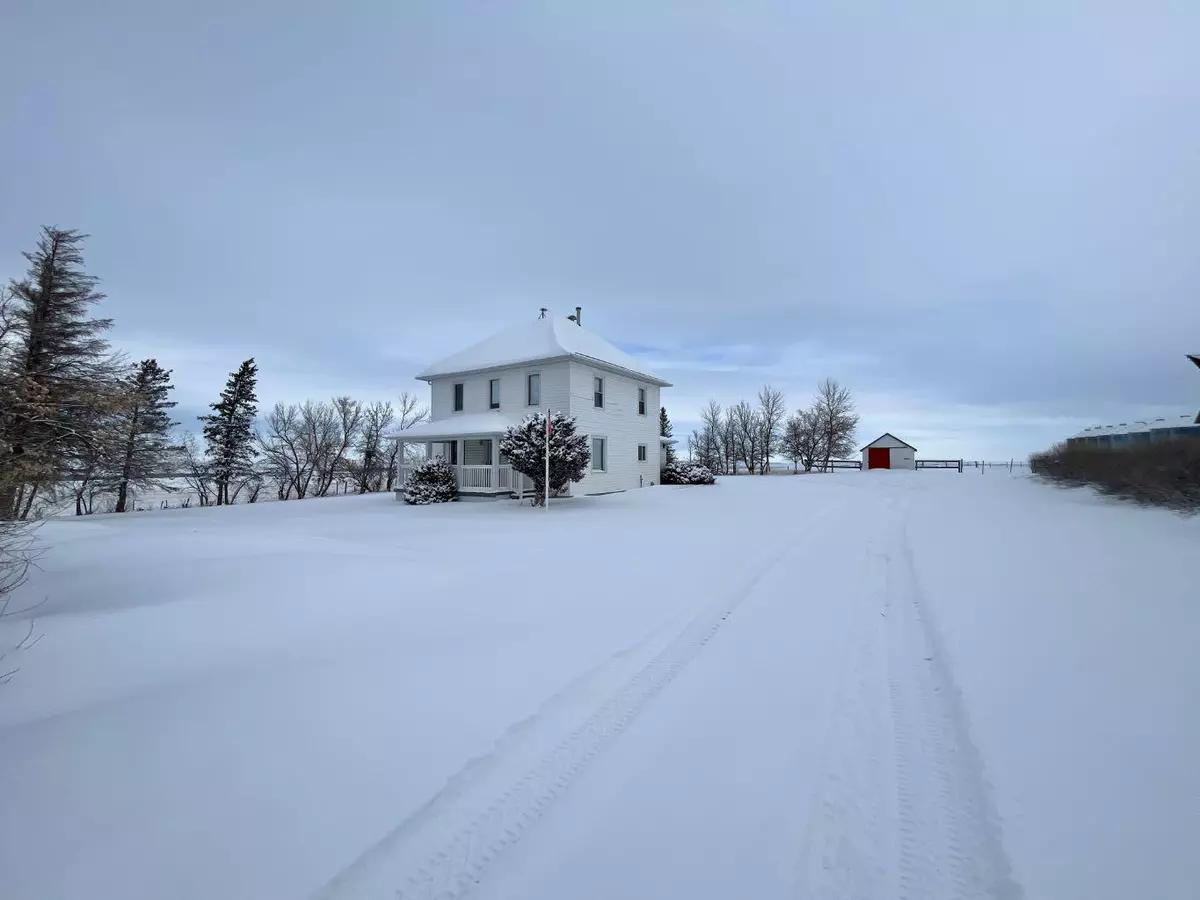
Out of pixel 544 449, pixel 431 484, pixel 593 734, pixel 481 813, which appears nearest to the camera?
pixel 481 813

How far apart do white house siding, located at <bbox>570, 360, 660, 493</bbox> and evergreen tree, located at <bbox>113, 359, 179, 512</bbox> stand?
512 inches

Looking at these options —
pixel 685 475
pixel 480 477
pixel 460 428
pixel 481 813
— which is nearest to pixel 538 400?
pixel 460 428

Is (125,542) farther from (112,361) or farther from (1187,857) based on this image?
(1187,857)

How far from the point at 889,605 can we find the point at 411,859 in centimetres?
576

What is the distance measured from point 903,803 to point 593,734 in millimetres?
1792

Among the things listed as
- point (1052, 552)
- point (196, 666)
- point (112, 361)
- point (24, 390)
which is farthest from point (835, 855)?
point (112, 361)

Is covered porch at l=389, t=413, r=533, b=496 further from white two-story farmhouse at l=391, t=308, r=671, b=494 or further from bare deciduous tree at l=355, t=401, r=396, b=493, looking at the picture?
bare deciduous tree at l=355, t=401, r=396, b=493

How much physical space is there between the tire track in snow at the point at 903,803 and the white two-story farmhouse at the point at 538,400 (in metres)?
16.4

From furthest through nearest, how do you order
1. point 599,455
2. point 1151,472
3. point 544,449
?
point 599,455, point 544,449, point 1151,472

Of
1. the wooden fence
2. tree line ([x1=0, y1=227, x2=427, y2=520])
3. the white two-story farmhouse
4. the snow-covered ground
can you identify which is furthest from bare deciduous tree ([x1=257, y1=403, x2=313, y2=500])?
the wooden fence

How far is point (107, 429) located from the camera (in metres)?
6.73

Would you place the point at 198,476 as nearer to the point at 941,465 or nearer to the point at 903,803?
the point at 903,803

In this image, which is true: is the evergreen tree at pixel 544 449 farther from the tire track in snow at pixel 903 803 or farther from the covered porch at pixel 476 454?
the tire track in snow at pixel 903 803

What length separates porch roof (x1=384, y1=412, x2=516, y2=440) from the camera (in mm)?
19844
